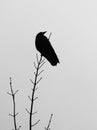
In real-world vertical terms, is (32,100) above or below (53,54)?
below

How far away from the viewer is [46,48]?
694cm

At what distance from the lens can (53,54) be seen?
21.7 feet

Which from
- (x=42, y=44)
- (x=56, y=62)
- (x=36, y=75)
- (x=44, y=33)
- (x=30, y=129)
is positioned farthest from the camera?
(x=44, y=33)

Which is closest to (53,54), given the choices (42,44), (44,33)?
(42,44)

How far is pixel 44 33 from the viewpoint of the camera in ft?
25.9

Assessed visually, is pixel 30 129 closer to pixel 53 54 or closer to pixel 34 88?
pixel 34 88

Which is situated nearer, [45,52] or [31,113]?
[31,113]

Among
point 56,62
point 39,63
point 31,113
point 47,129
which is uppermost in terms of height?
point 56,62

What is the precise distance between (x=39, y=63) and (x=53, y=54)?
2694mm

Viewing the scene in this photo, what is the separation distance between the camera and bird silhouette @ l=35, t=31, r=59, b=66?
6.53 m

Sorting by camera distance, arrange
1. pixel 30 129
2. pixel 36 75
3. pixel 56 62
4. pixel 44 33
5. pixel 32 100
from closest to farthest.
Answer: pixel 30 129 < pixel 32 100 < pixel 36 75 < pixel 56 62 < pixel 44 33

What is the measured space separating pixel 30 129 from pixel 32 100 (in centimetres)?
35

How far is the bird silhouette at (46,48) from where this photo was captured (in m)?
6.53

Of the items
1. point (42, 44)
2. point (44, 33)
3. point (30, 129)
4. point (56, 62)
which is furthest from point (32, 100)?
point (44, 33)
